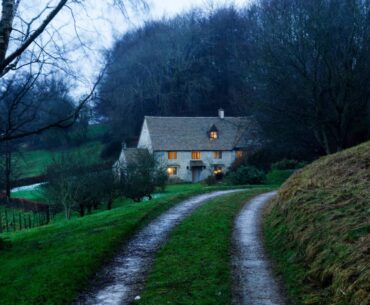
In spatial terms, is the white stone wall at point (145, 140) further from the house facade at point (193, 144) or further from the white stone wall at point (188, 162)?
the white stone wall at point (188, 162)

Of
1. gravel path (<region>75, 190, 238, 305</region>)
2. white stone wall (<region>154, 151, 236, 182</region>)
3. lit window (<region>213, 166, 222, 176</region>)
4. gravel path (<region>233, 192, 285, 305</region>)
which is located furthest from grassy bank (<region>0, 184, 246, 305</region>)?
white stone wall (<region>154, 151, 236, 182</region>)

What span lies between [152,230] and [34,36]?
6664mm

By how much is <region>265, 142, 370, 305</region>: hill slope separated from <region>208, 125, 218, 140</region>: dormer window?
3827 cm

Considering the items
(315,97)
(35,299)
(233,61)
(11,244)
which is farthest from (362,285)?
(233,61)

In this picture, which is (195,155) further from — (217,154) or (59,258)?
(59,258)

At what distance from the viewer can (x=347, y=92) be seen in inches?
1053

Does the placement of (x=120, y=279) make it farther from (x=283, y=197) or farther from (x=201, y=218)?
(x=283, y=197)

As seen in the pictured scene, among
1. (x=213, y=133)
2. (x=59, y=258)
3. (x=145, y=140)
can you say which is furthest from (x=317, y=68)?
(x=145, y=140)

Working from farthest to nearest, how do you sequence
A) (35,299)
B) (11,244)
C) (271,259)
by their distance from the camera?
(11,244) → (271,259) → (35,299)

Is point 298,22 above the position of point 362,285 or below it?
above

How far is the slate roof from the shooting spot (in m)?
50.8

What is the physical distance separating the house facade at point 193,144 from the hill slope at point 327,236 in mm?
36466

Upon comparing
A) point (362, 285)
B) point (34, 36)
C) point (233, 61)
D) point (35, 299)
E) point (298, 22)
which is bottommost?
point (35, 299)

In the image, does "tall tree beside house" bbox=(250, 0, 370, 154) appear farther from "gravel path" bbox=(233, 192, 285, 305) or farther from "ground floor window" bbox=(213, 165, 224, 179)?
"ground floor window" bbox=(213, 165, 224, 179)
